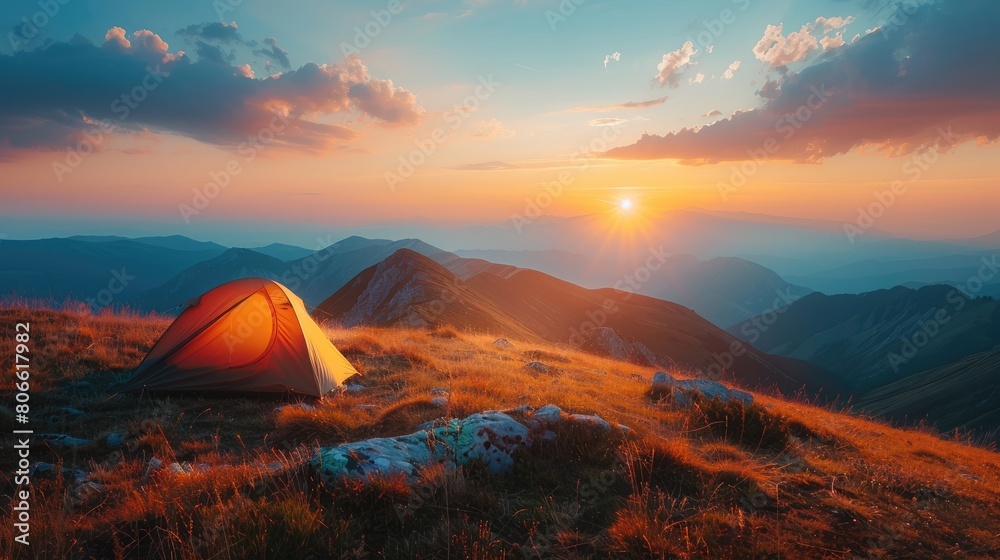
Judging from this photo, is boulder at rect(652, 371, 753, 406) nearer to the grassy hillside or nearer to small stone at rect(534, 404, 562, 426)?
the grassy hillside

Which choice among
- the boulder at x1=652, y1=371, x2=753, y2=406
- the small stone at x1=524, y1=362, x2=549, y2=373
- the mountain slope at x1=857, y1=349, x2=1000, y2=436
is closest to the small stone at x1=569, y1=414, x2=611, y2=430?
the boulder at x1=652, y1=371, x2=753, y2=406

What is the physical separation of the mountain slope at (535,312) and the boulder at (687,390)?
3301 cm

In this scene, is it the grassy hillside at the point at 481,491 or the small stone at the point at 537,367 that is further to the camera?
the small stone at the point at 537,367

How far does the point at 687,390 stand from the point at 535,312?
290 ft

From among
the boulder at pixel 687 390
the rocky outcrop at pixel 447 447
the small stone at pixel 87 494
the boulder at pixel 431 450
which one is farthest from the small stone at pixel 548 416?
the boulder at pixel 687 390

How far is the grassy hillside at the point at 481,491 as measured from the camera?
3.80 metres

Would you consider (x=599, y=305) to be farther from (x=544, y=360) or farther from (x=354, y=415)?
(x=354, y=415)

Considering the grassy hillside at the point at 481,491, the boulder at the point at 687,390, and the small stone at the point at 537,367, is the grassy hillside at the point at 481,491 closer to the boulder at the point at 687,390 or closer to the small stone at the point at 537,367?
the boulder at the point at 687,390

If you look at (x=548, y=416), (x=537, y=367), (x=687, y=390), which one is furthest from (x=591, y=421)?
(x=537, y=367)

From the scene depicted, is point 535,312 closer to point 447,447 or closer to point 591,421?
point 591,421

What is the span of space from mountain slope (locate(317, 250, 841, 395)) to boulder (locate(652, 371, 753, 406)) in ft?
108

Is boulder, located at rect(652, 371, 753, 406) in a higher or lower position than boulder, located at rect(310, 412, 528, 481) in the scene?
lower

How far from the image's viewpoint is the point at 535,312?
329ft

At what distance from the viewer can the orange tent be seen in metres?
10.4
